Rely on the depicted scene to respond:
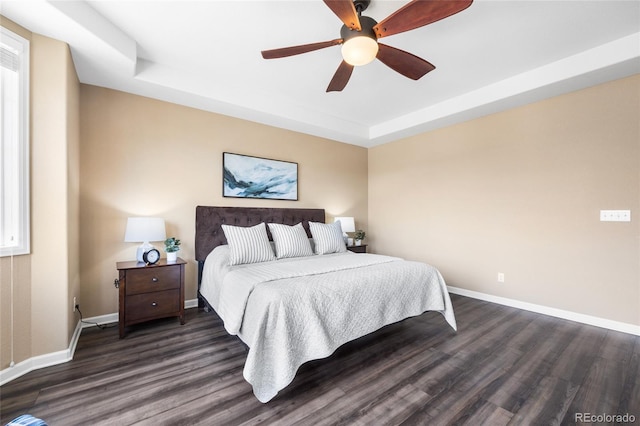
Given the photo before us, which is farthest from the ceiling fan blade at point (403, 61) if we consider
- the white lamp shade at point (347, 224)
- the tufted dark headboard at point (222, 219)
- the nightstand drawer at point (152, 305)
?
the nightstand drawer at point (152, 305)

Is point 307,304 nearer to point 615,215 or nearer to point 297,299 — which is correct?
point 297,299

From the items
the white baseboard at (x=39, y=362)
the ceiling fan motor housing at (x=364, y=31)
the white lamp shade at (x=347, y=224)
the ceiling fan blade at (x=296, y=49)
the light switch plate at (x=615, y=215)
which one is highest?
the ceiling fan motor housing at (x=364, y=31)

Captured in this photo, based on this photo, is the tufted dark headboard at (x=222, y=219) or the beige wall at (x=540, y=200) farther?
the tufted dark headboard at (x=222, y=219)

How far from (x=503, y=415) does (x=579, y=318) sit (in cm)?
226

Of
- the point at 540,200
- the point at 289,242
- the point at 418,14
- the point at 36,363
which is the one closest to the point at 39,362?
the point at 36,363

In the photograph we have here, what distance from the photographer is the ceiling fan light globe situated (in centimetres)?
184

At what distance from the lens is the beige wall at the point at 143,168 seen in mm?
2781

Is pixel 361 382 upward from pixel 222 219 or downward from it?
downward

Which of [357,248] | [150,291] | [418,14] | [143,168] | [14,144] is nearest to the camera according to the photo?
[418,14]

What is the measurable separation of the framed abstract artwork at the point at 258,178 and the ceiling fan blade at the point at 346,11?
7.88 ft

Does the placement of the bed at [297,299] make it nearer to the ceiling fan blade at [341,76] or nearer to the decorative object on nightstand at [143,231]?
the decorative object on nightstand at [143,231]

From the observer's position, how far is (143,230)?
2.64 m

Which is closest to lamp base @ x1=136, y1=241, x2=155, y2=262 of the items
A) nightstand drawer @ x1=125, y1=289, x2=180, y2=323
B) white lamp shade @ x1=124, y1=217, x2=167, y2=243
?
white lamp shade @ x1=124, y1=217, x2=167, y2=243

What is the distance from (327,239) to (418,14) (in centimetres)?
253
